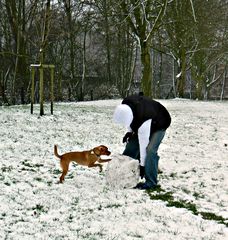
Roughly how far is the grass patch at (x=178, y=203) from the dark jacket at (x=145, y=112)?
43.2 inches

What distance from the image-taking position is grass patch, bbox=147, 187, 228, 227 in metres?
6.02

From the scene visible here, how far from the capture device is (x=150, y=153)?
719 cm

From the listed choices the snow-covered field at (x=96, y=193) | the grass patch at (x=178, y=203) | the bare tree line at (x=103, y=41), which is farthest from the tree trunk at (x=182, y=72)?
the grass patch at (x=178, y=203)

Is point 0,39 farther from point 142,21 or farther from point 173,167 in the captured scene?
point 173,167

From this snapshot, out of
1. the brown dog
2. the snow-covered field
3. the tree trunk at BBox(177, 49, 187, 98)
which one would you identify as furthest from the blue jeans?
the tree trunk at BBox(177, 49, 187, 98)

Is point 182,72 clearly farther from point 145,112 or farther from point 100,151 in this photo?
point 145,112

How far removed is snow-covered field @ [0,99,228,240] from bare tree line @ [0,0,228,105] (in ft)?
24.2

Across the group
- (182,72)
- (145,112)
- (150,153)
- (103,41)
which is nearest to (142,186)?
(150,153)

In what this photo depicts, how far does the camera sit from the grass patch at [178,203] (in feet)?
19.7

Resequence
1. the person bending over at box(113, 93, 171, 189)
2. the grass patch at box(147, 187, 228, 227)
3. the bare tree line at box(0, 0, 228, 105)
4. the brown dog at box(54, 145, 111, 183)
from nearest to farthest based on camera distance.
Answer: the grass patch at box(147, 187, 228, 227)
the person bending over at box(113, 93, 171, 189)
the brown dog at box(54, 145, 111, 183)
the bare tree line at box(0, 0, 228, 105)

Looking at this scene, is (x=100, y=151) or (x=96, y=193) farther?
(x=100, y=151)

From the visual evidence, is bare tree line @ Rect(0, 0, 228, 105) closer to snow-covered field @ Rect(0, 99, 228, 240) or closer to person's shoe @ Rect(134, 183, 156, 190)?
snow-covered field @ Rect(0, 99, 228, 240)

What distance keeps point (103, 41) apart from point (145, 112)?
34861 millimetres

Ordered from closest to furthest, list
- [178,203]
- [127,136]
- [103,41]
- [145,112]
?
1. [178,203]
2. [145,112]
3. [127,136]
4. [103,41]
